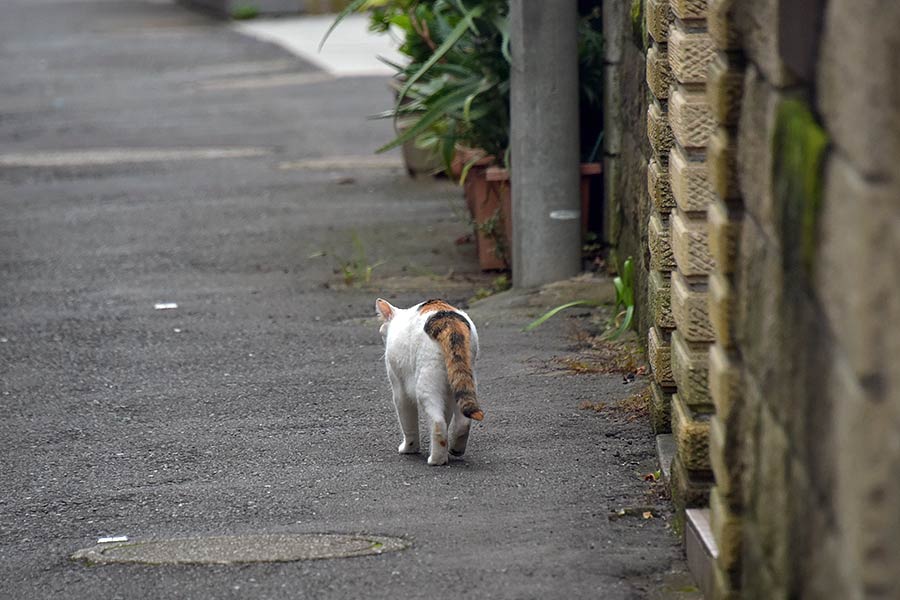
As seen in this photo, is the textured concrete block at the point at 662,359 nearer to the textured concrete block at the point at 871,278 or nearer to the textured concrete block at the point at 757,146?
the textured concrete block at the point at 757,146

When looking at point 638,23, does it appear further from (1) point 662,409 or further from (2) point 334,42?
(2) point 334,42

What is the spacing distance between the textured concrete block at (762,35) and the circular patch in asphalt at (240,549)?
2077 millimetres

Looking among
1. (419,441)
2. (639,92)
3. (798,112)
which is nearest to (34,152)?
(639,92)

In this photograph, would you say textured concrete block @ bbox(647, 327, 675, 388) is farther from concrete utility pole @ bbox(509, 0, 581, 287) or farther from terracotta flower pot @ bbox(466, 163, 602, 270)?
terracotta flower pot @ bbox(466, 163, 602, 270)

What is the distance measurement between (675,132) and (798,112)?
6.64 feet

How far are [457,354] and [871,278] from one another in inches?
118

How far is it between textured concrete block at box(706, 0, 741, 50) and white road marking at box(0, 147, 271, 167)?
1096 centimetres

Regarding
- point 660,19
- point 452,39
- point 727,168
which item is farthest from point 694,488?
point 452,39

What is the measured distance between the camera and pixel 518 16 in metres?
8.08

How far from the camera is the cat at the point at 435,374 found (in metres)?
5.07

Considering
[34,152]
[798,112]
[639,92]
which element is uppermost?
[798,112]

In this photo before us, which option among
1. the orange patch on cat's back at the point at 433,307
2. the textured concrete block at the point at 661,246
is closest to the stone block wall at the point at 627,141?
the textured concrete block at the point at 661,246

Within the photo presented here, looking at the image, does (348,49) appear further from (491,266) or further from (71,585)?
(71,585)


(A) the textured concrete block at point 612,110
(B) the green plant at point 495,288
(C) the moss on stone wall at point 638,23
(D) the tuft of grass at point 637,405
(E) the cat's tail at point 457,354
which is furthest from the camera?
(B) the green plant at point 495,288
